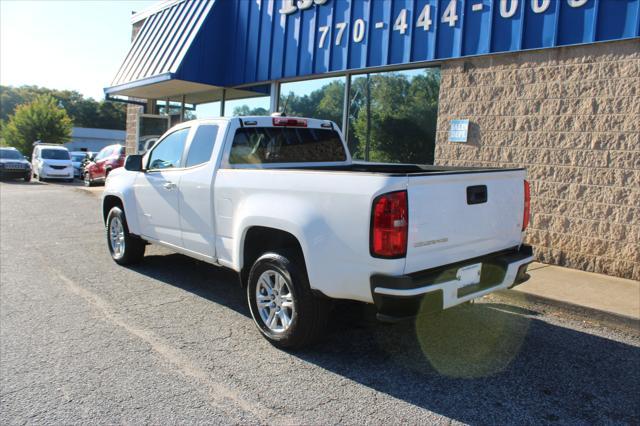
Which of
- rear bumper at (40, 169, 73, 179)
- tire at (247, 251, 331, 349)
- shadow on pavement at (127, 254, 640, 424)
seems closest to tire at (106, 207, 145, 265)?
shadow on pavement at (127, 254, 640, 424)

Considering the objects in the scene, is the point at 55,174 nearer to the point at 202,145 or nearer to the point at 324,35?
the point at 324,35

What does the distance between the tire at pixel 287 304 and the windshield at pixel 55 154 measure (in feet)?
76.2

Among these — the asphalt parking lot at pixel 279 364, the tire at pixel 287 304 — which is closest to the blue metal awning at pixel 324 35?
the asphalt parking lot at pixel 279 364

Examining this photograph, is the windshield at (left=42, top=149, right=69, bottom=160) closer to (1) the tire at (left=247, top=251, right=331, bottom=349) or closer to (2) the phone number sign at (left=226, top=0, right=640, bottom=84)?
(2) the phone number sign at (left=226, top=0, right=640, bottom=84)

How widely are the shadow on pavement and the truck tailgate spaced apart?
84 centimetres

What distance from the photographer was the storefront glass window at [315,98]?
404 inches

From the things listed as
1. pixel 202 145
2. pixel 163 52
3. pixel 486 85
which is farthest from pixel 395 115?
pixel 163 52

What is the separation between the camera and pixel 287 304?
4035 millimetres

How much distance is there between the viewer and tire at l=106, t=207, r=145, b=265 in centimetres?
663

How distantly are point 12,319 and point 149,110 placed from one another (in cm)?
1371

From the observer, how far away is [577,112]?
6.90 m

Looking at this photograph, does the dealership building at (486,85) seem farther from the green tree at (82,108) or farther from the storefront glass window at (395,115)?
the green tree at (82,108)

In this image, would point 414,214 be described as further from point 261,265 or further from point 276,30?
point 276,30

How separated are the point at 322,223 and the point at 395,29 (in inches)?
246
